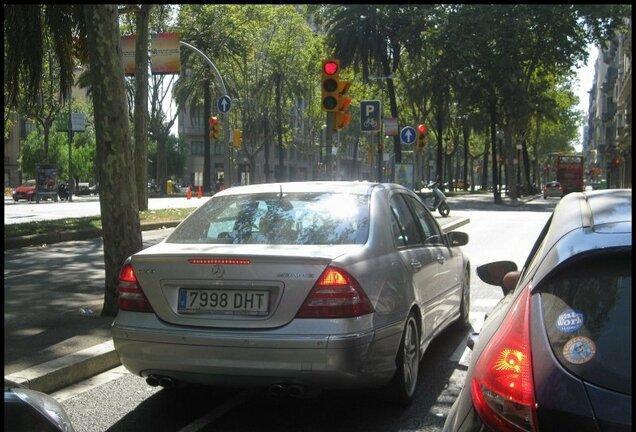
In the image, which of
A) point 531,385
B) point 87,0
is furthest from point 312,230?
point 87,0

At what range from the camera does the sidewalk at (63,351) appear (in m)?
5.25

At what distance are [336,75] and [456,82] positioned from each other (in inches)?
1367

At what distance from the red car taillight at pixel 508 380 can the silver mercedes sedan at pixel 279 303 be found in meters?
1.94

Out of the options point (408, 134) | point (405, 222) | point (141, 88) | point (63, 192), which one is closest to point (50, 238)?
point (141, 88)

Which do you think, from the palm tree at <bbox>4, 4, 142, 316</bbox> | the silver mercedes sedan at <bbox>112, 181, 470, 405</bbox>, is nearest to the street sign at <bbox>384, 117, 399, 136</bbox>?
the palm tree at <bbox>4, 4, 142, 316</bbox>

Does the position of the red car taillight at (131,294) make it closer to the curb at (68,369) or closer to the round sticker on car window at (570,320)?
the curb at (68,369)

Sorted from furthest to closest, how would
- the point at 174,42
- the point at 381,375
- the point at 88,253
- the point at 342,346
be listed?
the point at 174,42 < the point at 88,253 < the point at 381,375 < the point at 342,346

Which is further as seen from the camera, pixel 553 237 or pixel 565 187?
pixel 565 187

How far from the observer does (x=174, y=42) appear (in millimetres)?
Answer: 25453

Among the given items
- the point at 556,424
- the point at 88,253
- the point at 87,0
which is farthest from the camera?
the point at 88,253

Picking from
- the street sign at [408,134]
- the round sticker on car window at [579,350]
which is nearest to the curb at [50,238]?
the street sign at [408,134]

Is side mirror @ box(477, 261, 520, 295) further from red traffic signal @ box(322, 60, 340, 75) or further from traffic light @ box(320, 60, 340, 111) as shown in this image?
red traffic signal @ box(322, 60, 340, 75)

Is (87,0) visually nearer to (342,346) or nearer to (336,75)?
(342,346)

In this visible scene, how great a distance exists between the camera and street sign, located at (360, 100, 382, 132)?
17186 millimetres
